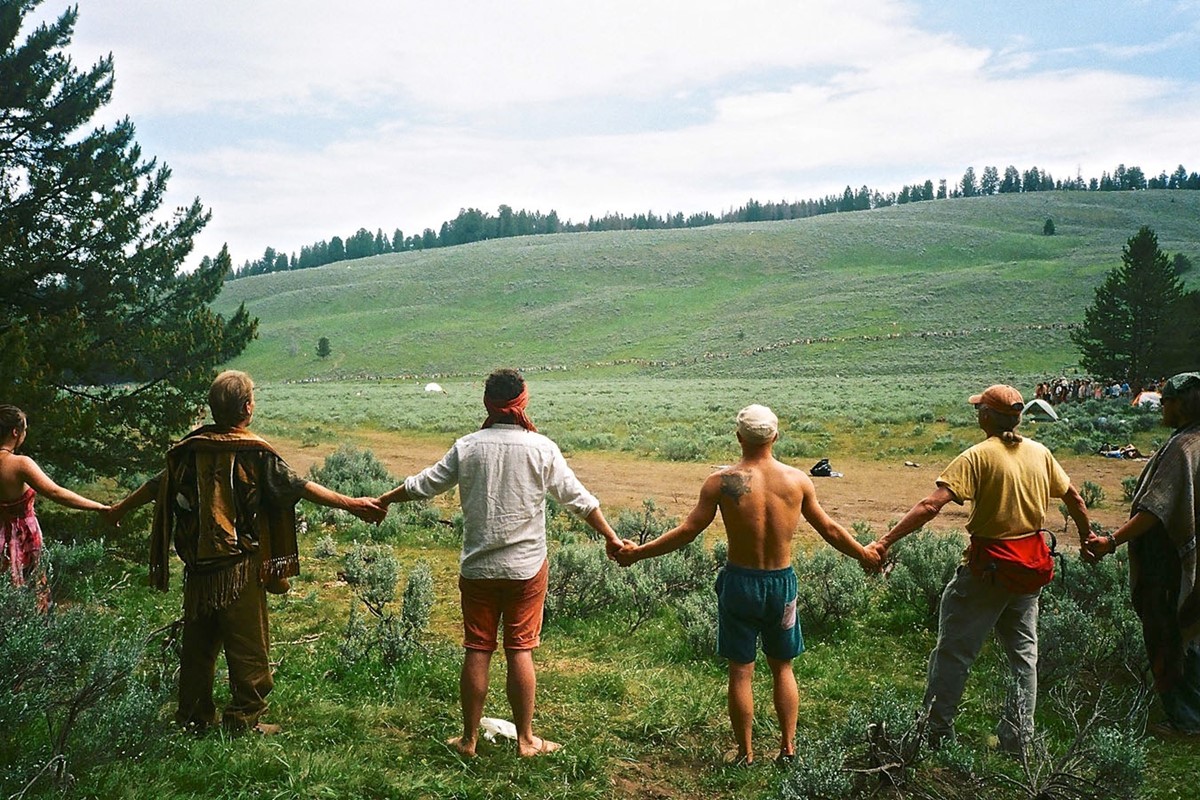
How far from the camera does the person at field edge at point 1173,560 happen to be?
4551 mm

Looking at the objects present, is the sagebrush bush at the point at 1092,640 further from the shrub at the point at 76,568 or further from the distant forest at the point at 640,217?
the distant forest at the point at 640,217

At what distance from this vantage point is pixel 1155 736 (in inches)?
182

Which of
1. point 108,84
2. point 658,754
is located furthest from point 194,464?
point 108,84

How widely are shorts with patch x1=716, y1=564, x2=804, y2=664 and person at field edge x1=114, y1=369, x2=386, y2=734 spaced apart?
7.07 ft

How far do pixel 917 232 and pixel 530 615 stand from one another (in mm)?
107516

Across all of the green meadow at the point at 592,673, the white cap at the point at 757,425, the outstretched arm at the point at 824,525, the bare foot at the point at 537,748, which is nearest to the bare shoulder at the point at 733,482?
the white cap at the point at 757,425

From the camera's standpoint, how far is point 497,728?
4.34m

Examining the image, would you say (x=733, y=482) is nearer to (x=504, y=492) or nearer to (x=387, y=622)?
(x=504, y=492)

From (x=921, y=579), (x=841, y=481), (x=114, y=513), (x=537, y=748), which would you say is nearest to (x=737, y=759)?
(x=537, y=748)

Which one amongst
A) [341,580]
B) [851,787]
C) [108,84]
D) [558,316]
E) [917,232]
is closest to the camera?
[851,787]

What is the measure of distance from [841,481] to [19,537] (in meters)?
14.3

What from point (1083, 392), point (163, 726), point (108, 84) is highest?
point (108, 84)

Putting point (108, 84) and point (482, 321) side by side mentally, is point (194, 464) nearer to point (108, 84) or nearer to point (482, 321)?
point (108, 84)

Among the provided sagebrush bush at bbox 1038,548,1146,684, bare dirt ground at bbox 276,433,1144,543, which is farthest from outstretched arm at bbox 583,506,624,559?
bare dirt ground at bbox 276,433,1144,543
